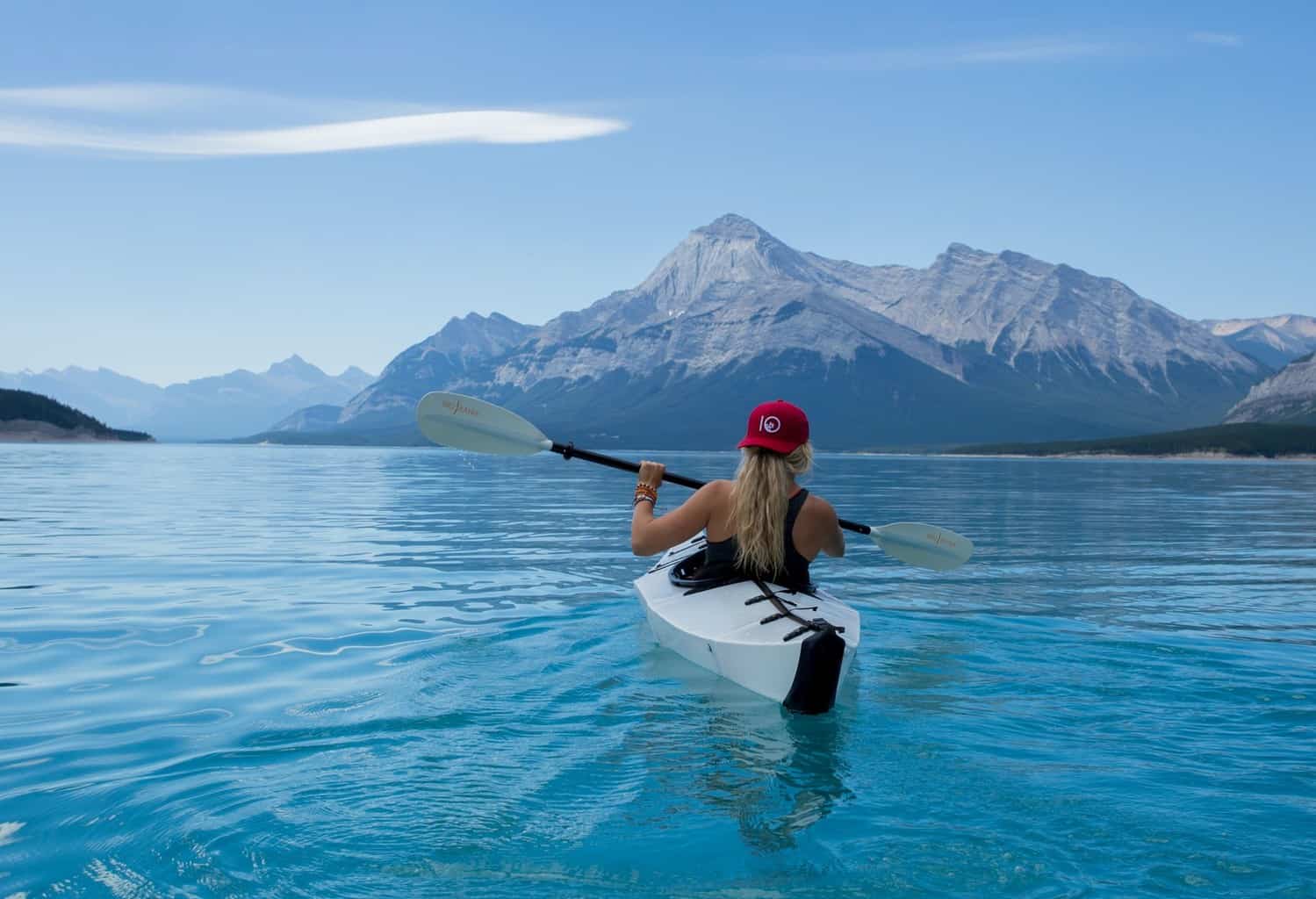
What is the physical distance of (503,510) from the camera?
36094 millimetres

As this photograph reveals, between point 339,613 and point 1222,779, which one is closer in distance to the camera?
point 1222,779

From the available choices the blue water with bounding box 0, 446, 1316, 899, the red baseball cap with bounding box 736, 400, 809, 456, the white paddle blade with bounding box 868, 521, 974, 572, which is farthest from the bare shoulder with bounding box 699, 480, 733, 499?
the white paddle blade with bounding box 868, 521, 974, 572

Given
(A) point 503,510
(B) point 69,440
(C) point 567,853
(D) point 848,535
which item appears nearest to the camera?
(C) point 567,853

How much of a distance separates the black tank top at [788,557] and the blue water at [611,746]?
3.79 feet

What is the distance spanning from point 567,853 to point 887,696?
14.8 ft

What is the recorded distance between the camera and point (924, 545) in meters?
14.2

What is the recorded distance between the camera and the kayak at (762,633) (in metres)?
7.75

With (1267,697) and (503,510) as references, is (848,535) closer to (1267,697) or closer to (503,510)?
(503,510)

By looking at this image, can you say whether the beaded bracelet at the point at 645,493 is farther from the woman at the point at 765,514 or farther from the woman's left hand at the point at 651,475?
the woman at the point at 765,514

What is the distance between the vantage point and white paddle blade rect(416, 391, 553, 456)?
1298 centimetres

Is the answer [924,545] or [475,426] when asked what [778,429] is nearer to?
[475,426]

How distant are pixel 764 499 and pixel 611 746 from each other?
243 centimetres

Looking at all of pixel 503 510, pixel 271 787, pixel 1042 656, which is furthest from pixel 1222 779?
pixel 503 510

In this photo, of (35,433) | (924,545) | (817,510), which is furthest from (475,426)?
(35,433)
